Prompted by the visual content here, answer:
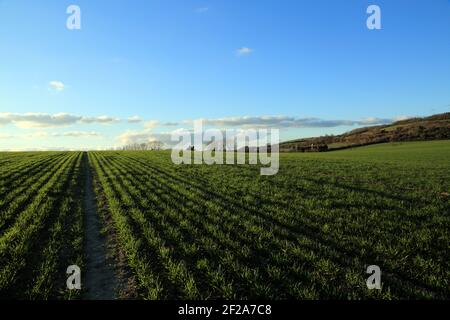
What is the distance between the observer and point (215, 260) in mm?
7895

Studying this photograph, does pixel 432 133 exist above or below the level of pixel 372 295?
above

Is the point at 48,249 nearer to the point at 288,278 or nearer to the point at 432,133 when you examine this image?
the point at 288,278

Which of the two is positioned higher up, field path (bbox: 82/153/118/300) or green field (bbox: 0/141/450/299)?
green field (bbox: 0/141/450/299)

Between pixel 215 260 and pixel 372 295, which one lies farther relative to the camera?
pixel 215 260

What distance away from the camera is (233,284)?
6.69 m

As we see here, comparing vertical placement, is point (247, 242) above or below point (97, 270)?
above

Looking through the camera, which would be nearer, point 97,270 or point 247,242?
point 97,270

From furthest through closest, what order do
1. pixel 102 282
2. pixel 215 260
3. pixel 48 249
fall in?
1. pixel 48 249
2. pixel 215 260
3. pixel 102 282

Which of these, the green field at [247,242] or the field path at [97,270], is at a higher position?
the green field at [247,242]

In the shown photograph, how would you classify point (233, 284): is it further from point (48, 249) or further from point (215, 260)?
point (48, 249)
